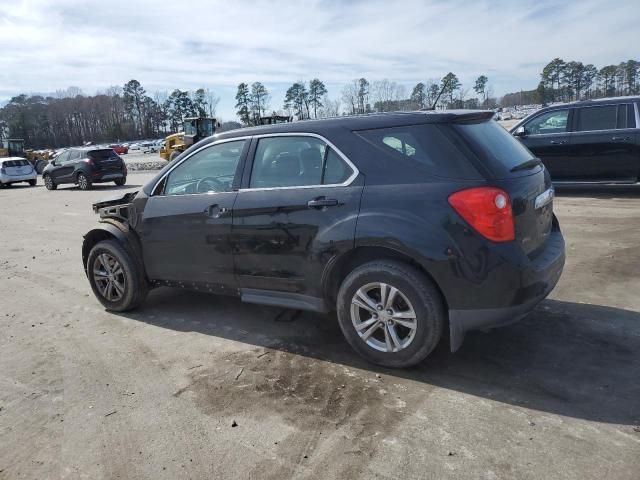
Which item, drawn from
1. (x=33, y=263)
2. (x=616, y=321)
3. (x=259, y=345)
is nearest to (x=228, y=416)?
(x=259, y=345)

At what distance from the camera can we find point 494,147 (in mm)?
3666

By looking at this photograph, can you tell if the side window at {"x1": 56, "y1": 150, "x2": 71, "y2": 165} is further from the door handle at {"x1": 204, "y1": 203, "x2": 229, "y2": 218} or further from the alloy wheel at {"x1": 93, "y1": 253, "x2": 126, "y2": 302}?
the door handle at {"x1": 204, "y1": 203, "x2": 229, "y2": 218}

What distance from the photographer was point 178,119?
121500 millimetres

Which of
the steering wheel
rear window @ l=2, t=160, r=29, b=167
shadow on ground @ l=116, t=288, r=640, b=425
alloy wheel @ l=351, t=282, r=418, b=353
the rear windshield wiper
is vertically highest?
the rear windshield wiper

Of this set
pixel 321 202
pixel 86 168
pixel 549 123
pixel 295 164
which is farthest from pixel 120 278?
pixel 86 168

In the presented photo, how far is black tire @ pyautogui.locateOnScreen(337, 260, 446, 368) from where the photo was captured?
3.45 metres

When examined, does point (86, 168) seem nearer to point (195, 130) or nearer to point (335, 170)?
point (195, 130)

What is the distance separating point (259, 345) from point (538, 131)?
28.9ft

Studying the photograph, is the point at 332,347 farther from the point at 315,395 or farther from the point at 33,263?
the point at 33,263

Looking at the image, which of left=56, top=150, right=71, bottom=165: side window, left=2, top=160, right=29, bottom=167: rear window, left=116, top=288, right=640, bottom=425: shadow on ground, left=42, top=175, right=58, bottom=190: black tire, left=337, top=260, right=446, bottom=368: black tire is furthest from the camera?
left=2, top=160, right=29, bottom=167: rear window

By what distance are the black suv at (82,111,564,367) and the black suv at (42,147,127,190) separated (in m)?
16.3

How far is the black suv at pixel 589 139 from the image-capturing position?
977cm

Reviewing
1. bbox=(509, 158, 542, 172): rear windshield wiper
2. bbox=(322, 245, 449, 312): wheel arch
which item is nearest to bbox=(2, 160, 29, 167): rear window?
bbox=(322, 245, 449, 312): wheel arch

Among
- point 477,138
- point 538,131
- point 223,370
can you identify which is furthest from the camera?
point 538,131
